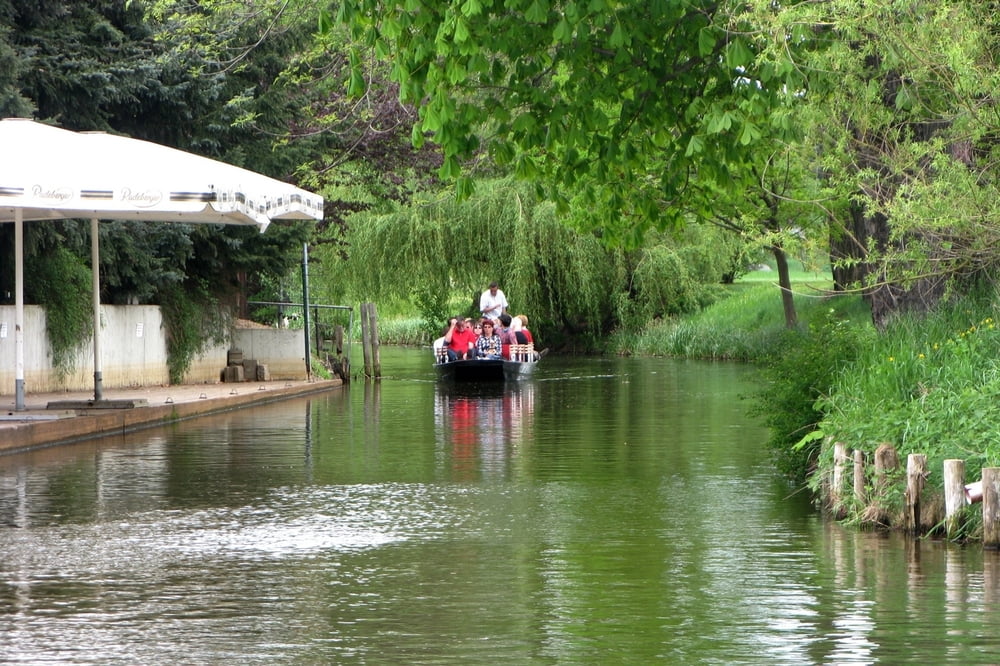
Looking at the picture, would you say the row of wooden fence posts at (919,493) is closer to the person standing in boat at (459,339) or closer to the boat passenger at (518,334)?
the person standing in boat at (459,339)

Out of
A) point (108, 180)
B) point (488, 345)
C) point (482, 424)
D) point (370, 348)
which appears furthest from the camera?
point (488, 345)

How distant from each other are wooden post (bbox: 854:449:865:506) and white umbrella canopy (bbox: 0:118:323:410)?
33.3 ft

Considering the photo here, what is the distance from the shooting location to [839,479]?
1306cm

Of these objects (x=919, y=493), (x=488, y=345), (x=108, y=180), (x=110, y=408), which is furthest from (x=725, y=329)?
(x=919, y=493)

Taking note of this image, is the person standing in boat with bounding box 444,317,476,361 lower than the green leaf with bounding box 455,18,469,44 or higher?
lower

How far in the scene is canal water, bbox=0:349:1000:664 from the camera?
27.1ft

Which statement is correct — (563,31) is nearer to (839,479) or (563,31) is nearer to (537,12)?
(537,12)

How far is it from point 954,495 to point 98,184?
11471 mm

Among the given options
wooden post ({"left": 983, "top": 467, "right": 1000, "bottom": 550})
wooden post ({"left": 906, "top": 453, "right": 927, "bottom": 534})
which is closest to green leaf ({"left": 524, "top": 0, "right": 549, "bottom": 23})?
wooden post ({"left": 906, "top": 453, "right": 927, "bottom": 534})

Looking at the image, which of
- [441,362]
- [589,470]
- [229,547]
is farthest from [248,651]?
[441,362]

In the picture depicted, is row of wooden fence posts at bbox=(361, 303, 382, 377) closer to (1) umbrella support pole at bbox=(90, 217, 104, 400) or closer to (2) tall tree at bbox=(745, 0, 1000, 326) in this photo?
(1) umbrella support pole at bbox=(90, 217, 104, 400)

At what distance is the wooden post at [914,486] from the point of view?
1173 cm

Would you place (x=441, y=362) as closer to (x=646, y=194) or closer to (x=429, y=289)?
(x=429, y=289)

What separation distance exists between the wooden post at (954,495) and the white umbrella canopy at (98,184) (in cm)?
1119
